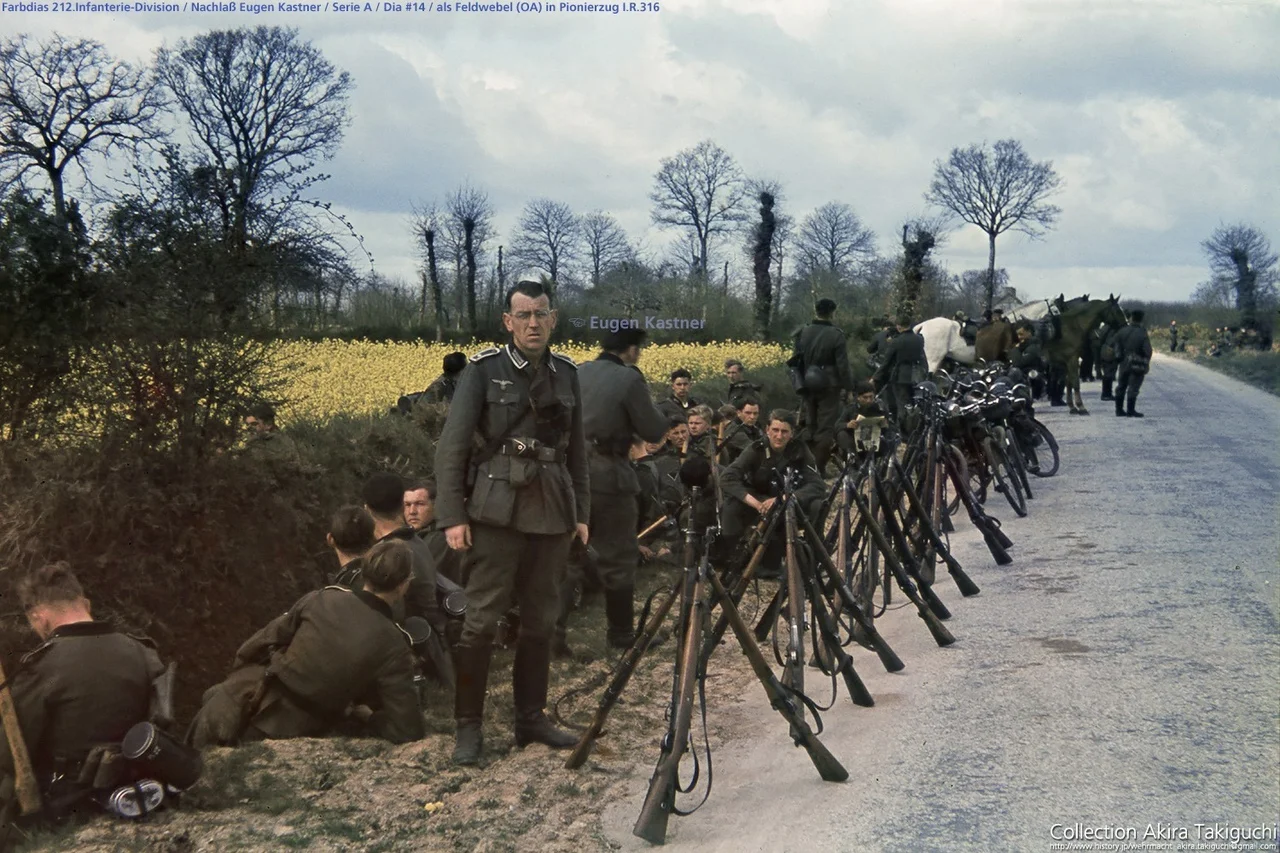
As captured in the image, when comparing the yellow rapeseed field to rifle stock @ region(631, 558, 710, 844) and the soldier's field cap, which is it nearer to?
the soldier's field cap

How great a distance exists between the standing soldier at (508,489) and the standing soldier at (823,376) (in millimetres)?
7865

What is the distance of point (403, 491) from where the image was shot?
667 cm

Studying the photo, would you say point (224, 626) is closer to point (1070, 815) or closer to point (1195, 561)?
point (1070, 815)

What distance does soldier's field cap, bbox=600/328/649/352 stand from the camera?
731 centimetres

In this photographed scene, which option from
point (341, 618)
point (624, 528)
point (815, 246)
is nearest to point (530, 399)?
point (341, 618)

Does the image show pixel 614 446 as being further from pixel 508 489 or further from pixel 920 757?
pixel 920 757

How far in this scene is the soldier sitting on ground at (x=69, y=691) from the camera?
4.52m

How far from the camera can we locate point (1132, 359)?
19438mm

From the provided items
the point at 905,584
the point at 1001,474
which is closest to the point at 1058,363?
the point at 1001,474

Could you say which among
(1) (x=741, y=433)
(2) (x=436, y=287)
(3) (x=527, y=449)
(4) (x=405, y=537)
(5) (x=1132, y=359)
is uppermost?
(2) (x=436, y=287)

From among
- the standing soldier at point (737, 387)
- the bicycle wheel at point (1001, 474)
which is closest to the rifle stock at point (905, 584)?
the bicycle wheel at point (1001, 474)

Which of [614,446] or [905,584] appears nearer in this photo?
[905,584]

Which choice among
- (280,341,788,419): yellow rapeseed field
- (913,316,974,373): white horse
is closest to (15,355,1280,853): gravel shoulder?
(280,341,788,419): yellow rapeseed field

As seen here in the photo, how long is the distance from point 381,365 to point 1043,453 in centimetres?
853
